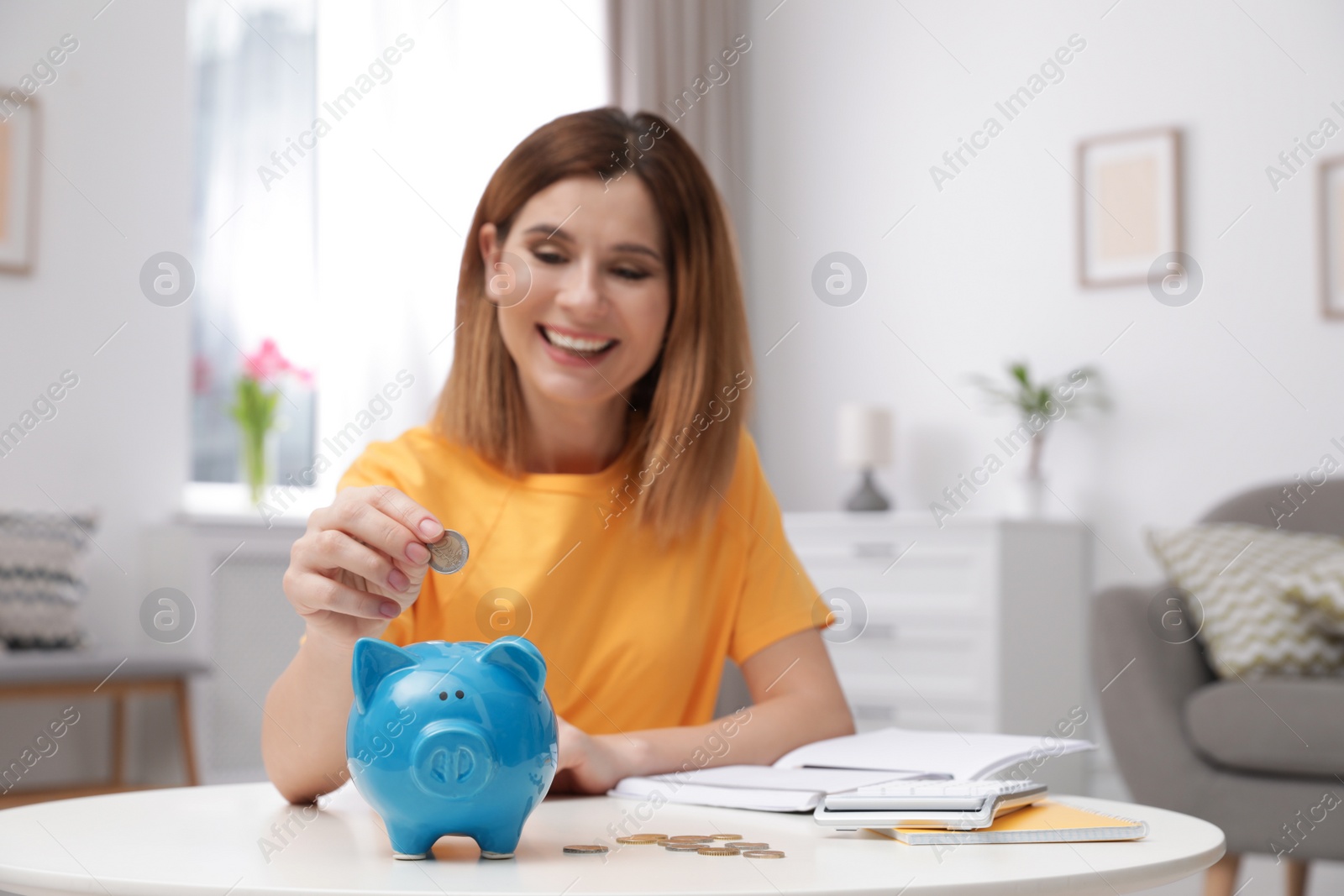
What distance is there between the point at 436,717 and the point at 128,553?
3.15 m

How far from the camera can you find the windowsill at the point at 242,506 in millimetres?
3408

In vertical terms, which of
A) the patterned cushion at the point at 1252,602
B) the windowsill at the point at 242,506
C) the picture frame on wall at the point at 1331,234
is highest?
the picture frame on wall at the point at 1331,234

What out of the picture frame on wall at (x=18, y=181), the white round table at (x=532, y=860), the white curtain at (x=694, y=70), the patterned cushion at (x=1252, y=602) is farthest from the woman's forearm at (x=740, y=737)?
the white curtain at (x=694, y=70)

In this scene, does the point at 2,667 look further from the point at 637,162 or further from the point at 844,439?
the point at 844,439

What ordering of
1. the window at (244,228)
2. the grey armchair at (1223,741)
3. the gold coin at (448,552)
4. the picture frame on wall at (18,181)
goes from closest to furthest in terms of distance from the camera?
the gold coin at (448,552) < the grey armchair at (1223,741) < the picture frame on wall at (18,181) < the window at (244,228)

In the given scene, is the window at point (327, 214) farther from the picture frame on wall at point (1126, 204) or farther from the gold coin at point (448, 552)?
the gold coin at point (448, 552)

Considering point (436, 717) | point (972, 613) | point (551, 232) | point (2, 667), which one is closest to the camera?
point (436, 717)

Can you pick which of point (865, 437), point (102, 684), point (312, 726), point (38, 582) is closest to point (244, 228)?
point (38, 582)

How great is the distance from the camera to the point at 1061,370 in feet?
13.0

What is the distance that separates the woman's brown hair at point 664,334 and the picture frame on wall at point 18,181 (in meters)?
2.52

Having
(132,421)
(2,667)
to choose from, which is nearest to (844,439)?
(132,421)

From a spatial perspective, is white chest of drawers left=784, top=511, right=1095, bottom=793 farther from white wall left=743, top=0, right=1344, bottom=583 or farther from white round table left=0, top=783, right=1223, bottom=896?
white round table left=0, top=783, right=1223, bottom=896

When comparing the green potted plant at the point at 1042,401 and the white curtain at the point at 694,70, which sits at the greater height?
the white curtain at the point at 694,70

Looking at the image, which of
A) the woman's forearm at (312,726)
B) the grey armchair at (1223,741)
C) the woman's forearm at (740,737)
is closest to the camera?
the woman's forearm at (312,726)
